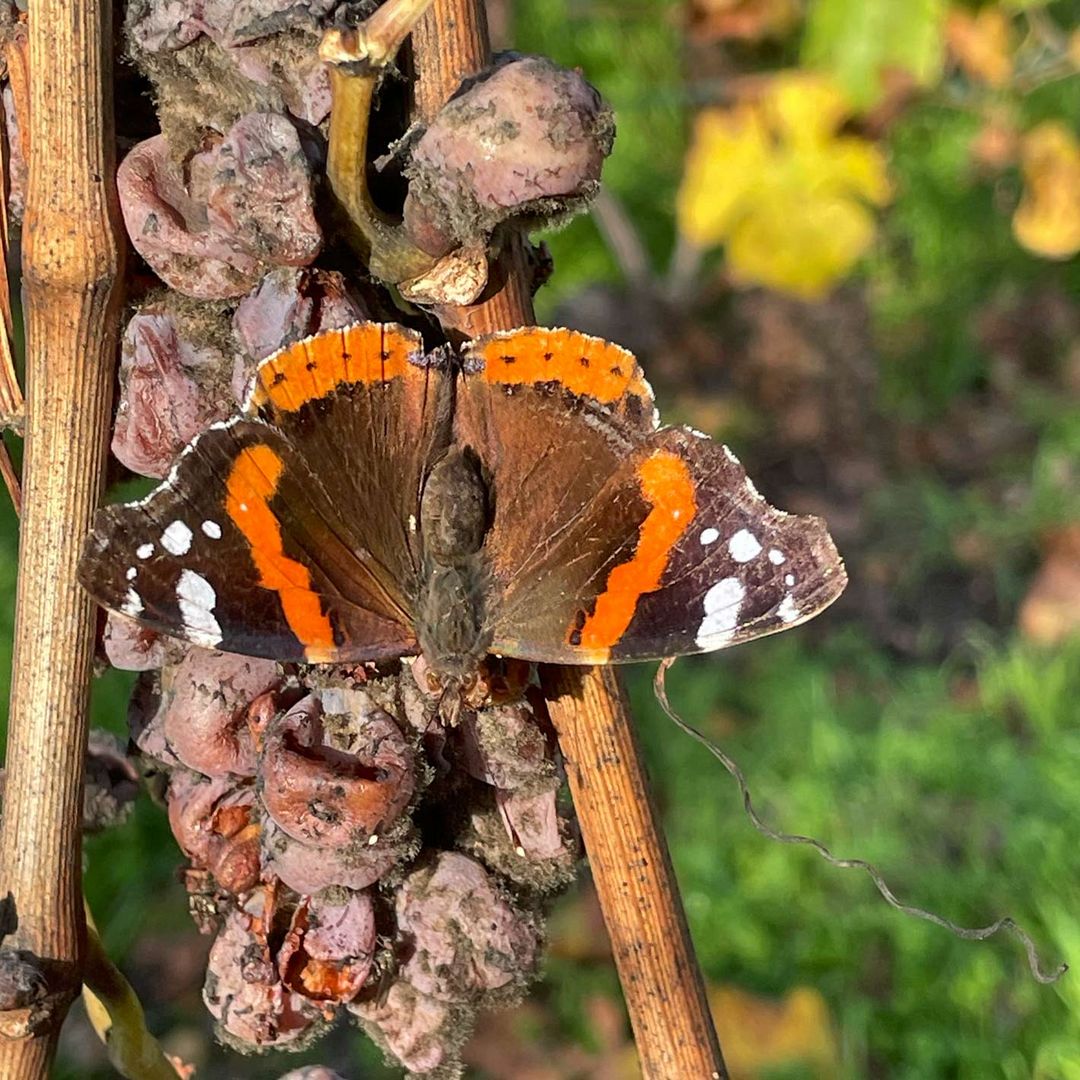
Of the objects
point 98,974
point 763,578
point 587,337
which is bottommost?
point 98,974

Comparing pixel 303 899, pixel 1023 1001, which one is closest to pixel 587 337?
pixel 303 899

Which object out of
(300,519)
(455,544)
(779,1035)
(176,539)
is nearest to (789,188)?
(779,1035)

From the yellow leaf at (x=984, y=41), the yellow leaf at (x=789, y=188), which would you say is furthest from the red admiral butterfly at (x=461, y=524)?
the yellow leaf at (x=984, y=41)

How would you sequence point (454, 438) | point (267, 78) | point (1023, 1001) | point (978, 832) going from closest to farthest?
point (267, 78) → point (454, 438) → point (1023, 1001) → point (978, 832)

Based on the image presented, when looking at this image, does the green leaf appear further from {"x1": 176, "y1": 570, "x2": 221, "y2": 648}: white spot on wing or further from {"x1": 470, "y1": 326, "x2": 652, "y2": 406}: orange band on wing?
{"x1": 176, "y1": 570, "x2": 221, "y2": 648}: white spot on wing

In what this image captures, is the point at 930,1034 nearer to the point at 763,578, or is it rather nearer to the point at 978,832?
the point at 978,832

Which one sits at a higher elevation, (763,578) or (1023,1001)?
(763,578)

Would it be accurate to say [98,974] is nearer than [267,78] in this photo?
No
